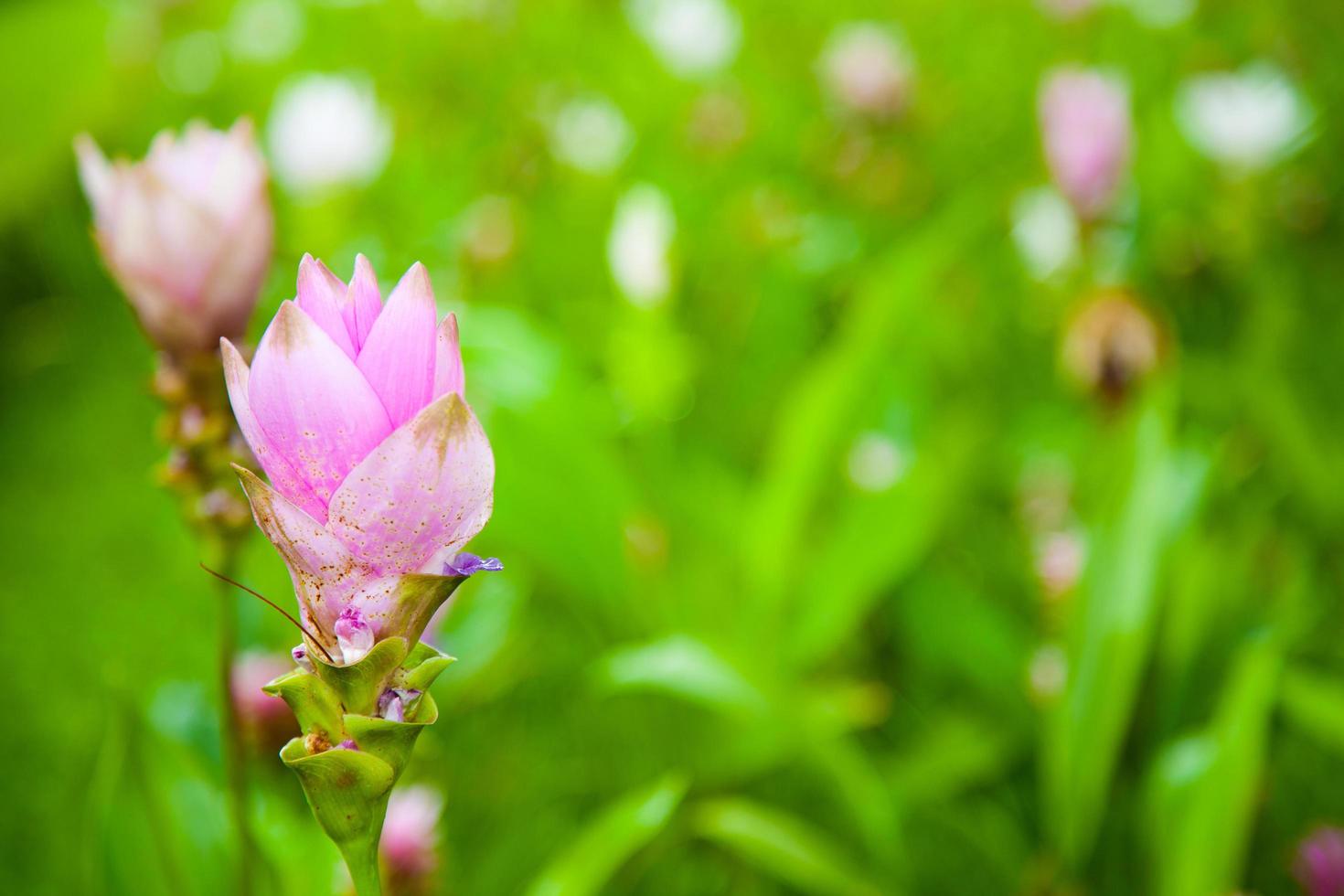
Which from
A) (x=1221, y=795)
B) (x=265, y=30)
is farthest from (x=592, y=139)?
(x=1221, y=795)

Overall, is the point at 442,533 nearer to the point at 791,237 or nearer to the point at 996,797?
the point at 996,797

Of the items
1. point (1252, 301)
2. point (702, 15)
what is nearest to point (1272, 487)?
point (1252, 301)

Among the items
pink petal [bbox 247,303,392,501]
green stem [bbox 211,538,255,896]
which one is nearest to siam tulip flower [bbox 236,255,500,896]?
pink petal [bbox 247,303,392,501]

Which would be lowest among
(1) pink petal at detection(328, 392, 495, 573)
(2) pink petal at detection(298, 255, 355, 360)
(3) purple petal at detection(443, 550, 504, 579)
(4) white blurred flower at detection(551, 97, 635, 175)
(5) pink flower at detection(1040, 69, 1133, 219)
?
(4) white blurred flower at detection(551, 97, 635, 175)

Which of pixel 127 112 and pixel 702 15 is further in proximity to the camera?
pixel 702 15

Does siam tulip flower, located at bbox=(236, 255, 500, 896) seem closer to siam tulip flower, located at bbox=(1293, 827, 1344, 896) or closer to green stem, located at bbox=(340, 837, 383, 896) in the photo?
green stem, located at bbox=(340, 837, 383, 896)

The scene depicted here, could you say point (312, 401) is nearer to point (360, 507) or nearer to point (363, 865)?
point (360, 507)
